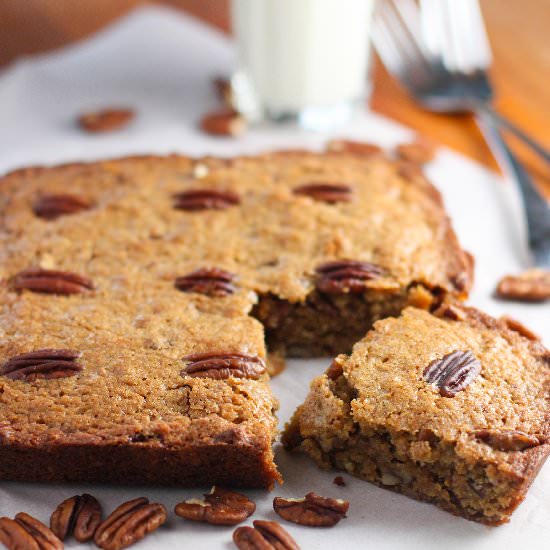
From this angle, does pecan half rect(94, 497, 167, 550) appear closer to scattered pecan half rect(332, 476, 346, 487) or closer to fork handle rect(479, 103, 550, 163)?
scattered pecan half rect(332, 476, 346, 487)

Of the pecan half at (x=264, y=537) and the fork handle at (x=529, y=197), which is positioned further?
the fork handle at (x=529, y=197)

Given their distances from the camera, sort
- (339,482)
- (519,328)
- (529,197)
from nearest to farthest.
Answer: (339,482), (519,328), (529,197)

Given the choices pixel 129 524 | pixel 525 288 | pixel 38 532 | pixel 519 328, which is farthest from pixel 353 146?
pixel 38 532

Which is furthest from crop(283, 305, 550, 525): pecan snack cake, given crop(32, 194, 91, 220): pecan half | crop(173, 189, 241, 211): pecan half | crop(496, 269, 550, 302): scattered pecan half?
crop(32, 194, 91, 220): pecan half

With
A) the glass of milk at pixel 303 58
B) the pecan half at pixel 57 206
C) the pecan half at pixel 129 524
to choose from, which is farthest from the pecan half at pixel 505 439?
the glass of milk at pixel 303 58

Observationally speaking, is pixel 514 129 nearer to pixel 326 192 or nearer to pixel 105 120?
pixel 326 192

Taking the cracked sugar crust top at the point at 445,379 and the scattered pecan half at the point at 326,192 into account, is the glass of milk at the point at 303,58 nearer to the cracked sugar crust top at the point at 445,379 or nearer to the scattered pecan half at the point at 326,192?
the scattered pecan half at the point at 326,192

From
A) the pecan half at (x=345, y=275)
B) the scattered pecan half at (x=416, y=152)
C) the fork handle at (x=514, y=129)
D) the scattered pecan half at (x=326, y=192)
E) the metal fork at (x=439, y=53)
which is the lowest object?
the pecan half at (x=345, y=275)
